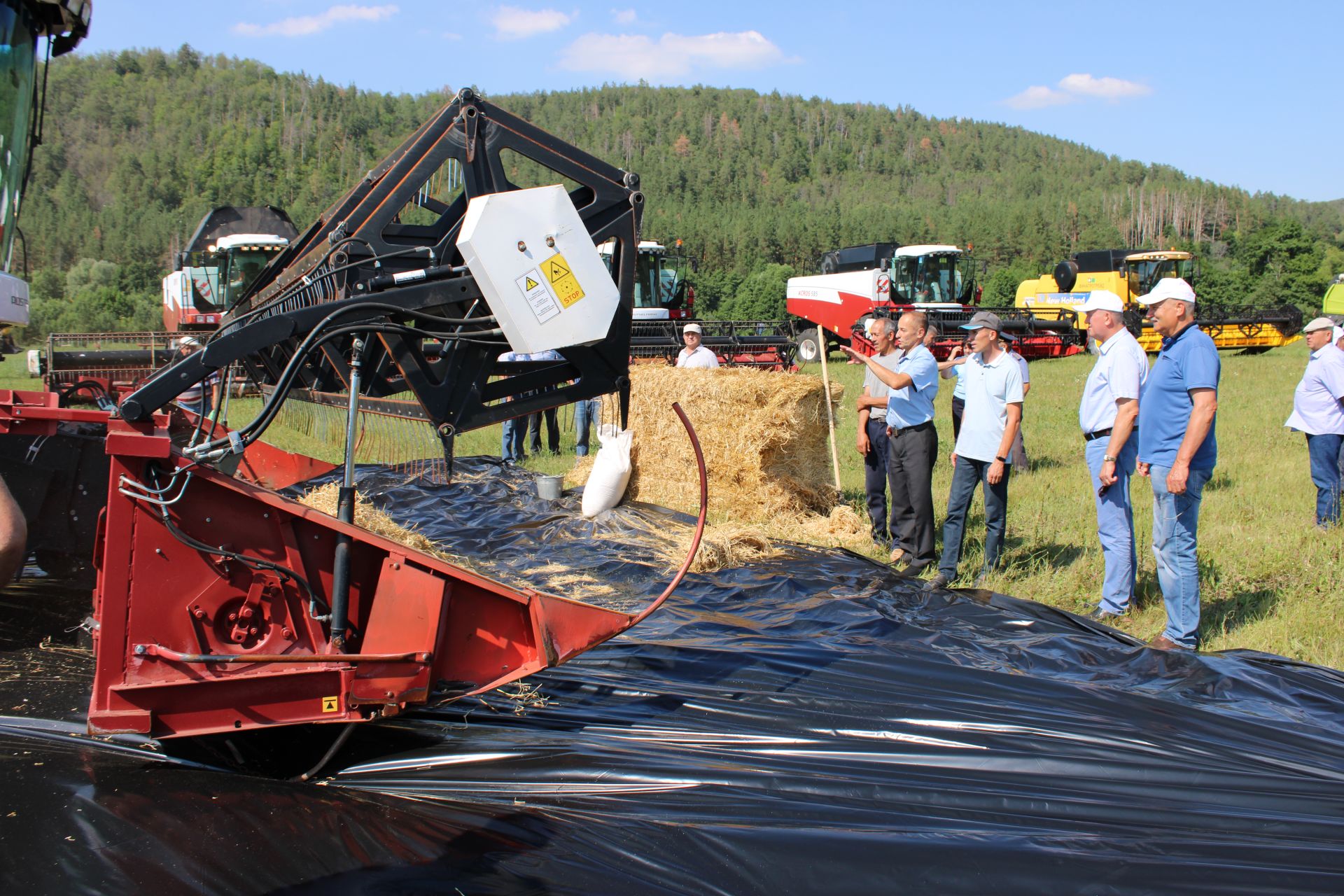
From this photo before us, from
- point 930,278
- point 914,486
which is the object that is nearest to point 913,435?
point 914,486

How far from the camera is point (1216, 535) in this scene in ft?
22.1

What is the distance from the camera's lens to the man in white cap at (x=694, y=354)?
9828mm

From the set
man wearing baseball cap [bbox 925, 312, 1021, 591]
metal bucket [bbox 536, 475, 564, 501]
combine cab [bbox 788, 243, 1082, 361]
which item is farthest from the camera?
combine cab [bbox 788, 243, 1082, 361]

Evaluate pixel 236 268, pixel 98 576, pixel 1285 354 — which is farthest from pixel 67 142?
pixel 98 576

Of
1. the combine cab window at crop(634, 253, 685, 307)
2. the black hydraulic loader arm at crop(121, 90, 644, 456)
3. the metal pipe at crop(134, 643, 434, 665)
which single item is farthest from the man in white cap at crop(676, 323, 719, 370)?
the combine cab window at crop(634, 253, 685, 307)

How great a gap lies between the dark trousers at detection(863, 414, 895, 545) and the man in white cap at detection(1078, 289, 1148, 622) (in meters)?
2.09

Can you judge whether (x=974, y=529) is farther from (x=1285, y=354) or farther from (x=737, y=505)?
(x=1285, y=354)

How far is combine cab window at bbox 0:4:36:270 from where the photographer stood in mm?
4477

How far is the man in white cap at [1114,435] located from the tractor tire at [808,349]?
2036cm

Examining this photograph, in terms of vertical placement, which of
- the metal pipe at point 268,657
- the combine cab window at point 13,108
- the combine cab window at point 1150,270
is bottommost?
the metal pipe at point 268,657

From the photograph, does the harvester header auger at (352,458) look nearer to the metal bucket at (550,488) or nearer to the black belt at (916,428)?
the black belt at (916,428)

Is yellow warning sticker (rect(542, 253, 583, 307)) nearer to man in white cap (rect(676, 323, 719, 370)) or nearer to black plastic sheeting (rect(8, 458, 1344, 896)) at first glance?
black plastic sheeting (rect(8, 458, 1344, 896))

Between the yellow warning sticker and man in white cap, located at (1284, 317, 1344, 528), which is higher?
the yellow warning sticker

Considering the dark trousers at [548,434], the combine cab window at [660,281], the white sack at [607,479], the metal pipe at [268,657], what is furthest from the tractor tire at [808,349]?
the metal pipe at [268,657]
